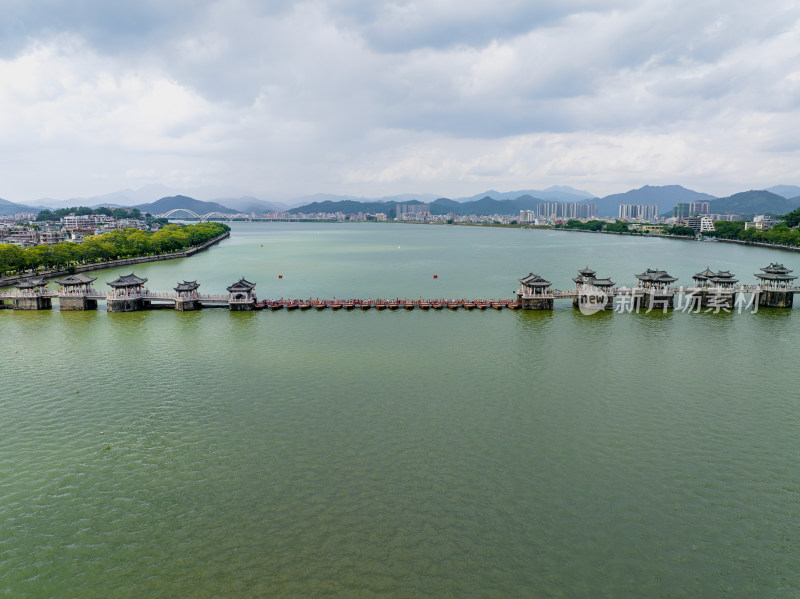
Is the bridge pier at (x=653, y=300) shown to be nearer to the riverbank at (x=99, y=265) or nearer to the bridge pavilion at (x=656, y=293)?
the bridge pavilion at (x=656, y=293)

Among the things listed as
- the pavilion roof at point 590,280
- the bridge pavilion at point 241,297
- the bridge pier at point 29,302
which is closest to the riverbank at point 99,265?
the bridge pier at point 29,302

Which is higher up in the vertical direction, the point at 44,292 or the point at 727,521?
the point at 44,292

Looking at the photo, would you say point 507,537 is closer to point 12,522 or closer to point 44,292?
point 12,522

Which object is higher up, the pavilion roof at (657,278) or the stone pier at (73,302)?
the pavilion roof at (657,278)

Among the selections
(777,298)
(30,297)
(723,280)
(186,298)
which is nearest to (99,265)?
(30,297)

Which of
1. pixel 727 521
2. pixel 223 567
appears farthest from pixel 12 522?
pixel 727 521

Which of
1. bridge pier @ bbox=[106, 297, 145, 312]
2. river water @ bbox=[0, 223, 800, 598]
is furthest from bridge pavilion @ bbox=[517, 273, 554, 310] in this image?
bridge pier @ bbox=[106, 297, 145, 312]

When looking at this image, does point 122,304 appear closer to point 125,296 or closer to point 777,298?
point 125,296

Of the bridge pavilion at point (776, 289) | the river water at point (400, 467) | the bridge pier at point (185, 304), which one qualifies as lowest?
the river water at point (400, 467)
